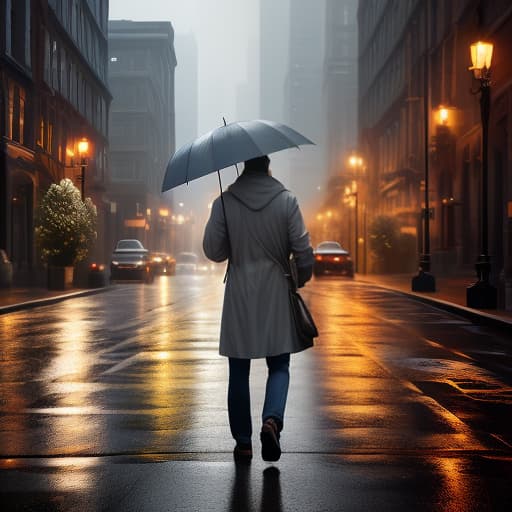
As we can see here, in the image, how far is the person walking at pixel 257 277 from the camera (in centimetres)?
600

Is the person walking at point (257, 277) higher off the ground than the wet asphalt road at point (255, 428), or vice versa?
the person walking at point (257, 277)

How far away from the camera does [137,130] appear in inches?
4355

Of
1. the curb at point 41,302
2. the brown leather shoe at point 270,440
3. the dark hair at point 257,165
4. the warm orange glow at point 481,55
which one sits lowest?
the brown leather shoe at point 270,440

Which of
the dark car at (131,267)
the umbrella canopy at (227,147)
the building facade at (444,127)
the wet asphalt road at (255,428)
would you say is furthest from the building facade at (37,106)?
the umbrella canopy at (227,147)

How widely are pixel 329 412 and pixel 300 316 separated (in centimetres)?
220

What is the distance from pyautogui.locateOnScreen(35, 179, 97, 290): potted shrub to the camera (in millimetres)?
34750

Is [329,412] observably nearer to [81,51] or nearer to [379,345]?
[379,345]

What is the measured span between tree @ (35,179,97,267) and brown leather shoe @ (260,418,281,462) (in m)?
29.8

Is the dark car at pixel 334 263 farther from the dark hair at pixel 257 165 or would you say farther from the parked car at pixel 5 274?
the dark hair at pixel 257 165

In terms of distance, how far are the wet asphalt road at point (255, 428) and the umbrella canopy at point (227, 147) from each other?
77.1 inches

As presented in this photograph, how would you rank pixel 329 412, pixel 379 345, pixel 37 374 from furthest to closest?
pixel 379 345
pixel 37 374
pixel 329 412

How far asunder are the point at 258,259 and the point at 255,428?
1950 millimetres

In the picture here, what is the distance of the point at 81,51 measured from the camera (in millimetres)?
61656

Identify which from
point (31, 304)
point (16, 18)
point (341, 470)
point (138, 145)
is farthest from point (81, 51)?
point (341, 470)
